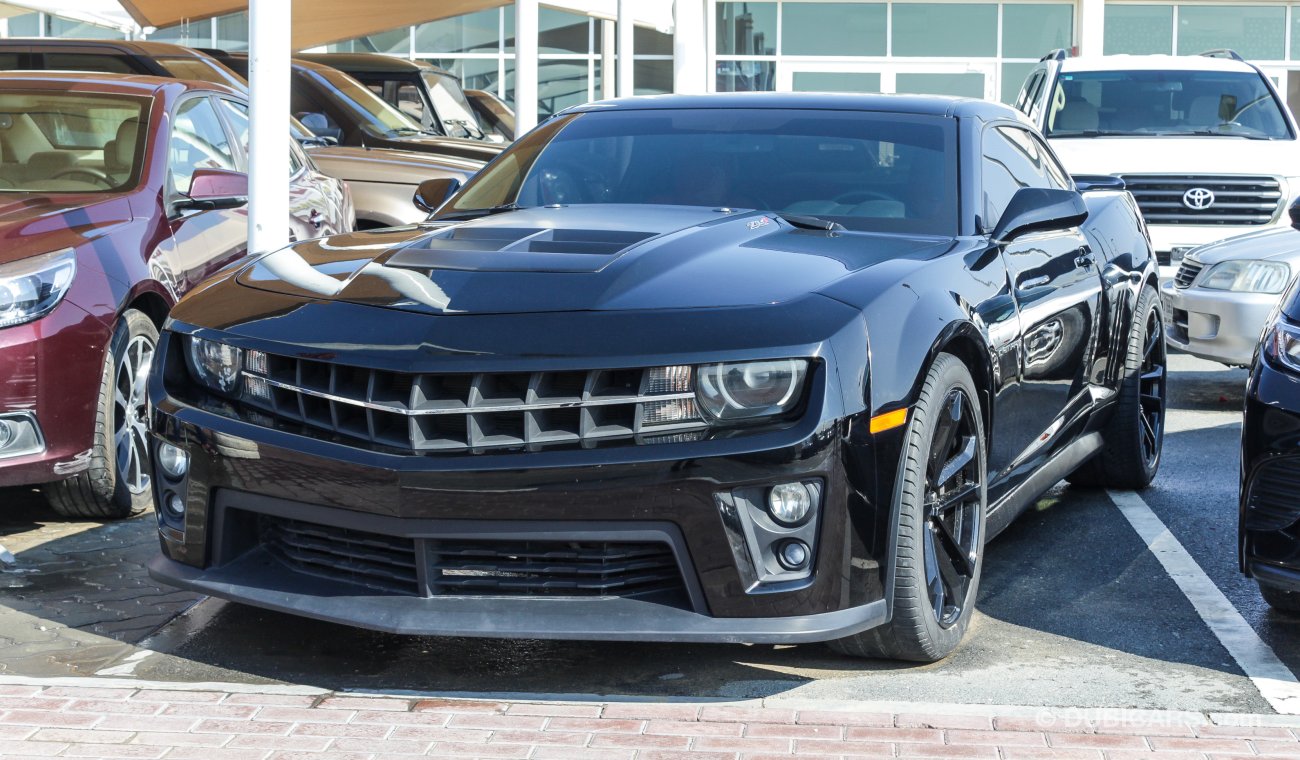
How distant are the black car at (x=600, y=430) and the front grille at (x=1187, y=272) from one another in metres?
4.75

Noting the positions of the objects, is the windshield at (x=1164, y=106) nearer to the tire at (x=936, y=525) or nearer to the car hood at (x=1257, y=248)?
the car hood at (x=1257, y=248)

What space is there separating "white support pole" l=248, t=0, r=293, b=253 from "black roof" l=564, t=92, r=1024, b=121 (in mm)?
1402

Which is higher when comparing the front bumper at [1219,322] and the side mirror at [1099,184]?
the side mirror at [1099,184]

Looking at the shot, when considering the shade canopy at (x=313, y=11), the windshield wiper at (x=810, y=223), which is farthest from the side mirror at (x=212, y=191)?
the shade canopy at (x=313, y=11)

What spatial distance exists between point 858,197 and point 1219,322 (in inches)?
173

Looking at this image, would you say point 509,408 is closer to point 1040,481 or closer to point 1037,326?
point 1037,326

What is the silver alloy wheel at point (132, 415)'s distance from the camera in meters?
5.78

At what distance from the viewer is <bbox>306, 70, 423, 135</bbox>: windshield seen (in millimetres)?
12812

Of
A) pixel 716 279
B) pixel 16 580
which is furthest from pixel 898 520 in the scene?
pixel 16 580

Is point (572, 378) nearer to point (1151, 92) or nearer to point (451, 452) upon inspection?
point (451, 452)

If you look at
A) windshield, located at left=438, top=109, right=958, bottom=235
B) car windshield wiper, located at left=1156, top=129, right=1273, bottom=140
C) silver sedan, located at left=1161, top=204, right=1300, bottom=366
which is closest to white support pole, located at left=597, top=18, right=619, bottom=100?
car windshield wiper, located at left=1156, top=129, right=1273, bottom=140

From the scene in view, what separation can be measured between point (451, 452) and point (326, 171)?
745cm

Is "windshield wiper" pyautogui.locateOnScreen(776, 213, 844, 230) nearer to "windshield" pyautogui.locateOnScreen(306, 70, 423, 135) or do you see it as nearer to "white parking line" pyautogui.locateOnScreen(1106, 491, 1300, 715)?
"white parking line" pyautogui.locateOnScreen(1106, 491, 1300, 715)

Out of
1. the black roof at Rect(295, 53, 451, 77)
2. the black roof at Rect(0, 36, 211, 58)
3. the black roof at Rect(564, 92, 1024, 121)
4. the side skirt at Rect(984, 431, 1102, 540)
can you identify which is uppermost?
the black roof at Rect(295, 53, 451, 77)
